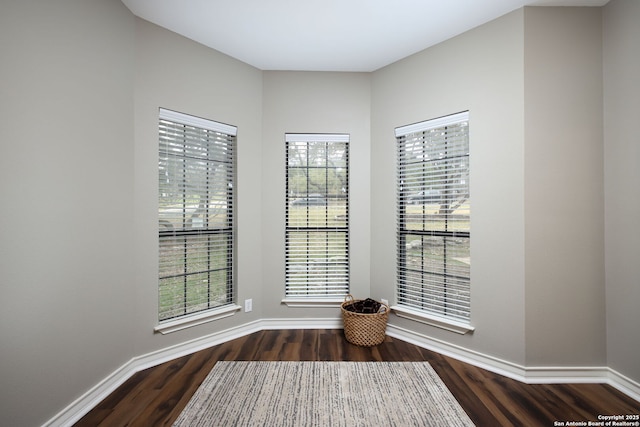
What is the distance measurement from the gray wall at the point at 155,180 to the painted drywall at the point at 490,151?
0.01 metres

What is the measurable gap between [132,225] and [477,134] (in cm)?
288

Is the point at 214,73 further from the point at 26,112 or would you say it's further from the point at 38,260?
the point at 38,260

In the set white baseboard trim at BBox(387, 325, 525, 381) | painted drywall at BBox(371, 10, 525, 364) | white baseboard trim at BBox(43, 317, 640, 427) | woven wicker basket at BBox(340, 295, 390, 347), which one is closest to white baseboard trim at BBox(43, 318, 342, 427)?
white baseboard trim at BBox(43, 317, 640, 427)

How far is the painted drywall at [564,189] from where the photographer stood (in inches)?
86.5

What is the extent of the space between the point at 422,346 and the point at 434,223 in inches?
45.9

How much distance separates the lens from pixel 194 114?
8.75 feet

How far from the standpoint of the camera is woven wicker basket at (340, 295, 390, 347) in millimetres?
2750

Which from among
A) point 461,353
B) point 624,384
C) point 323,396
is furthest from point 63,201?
point 624,384

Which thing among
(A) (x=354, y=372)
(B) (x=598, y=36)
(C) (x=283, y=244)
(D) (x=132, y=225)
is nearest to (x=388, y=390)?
(A) (x=354, y=372)

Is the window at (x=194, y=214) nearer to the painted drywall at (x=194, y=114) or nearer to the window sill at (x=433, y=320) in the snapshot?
the painted drywall at (x=194, y=114)

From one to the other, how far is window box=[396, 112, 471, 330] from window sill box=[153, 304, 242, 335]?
1728 mm

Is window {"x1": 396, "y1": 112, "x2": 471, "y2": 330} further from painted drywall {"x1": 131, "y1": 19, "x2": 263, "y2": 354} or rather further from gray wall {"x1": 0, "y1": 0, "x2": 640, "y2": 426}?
painted drywall {"x1": 131, "y1": 19, "x2": 263, "y2": 354}

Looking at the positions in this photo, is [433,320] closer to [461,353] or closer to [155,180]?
[461,353]

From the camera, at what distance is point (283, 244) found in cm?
321
